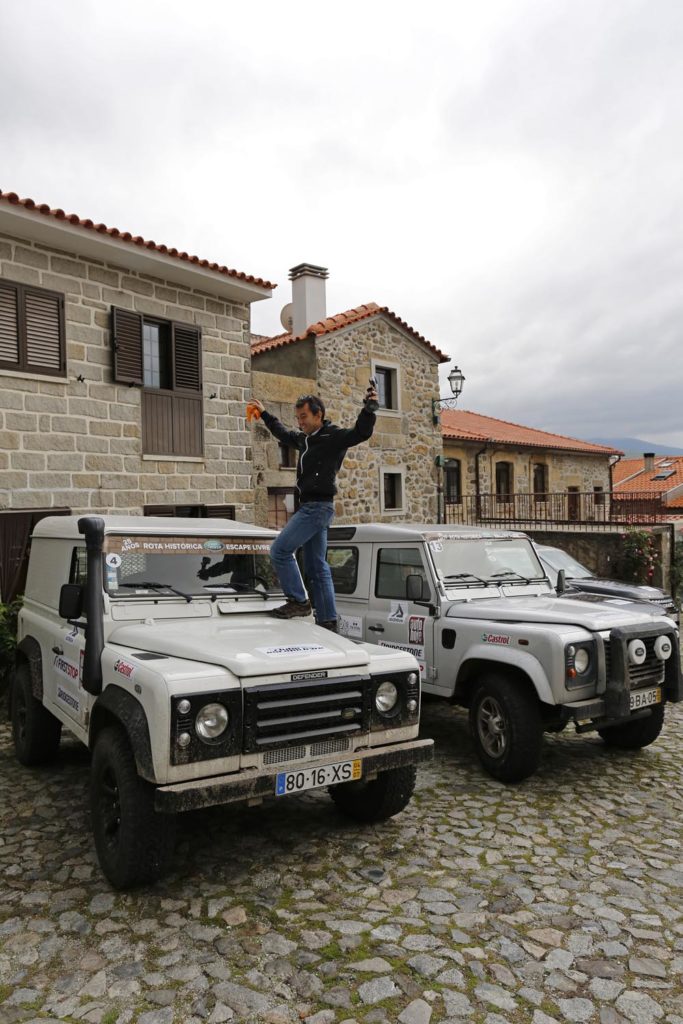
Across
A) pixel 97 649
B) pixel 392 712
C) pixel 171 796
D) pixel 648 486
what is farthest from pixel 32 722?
pixel 648 486

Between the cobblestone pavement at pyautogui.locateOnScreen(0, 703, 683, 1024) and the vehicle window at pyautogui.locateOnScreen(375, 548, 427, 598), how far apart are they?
6.10 ft

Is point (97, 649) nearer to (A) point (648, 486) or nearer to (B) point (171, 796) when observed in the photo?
(B) point (171, 796)

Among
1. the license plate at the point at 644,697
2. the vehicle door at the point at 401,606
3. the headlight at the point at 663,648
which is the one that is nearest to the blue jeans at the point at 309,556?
the vehicle door at the point at 401,606

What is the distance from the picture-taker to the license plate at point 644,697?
17.1 ft

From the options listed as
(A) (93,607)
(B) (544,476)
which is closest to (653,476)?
(B) (544,476)

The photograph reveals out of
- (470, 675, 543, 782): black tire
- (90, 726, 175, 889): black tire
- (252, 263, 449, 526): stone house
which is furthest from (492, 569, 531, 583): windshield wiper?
(252, 263, 449, 526): stone house

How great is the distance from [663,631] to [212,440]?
7.92 m

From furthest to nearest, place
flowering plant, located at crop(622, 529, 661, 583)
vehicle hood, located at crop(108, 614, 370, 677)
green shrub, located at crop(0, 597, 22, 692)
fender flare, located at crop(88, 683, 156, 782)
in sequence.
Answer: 1. flowering plant, located at crop(622, 529, 661, 583)
2. green shrub, located at crop(0, 597, 22, 692)
3. vehicle hood, located at crop(108, 614, 370, 677)
4. fender flare, located at crop(88, 683, 156, 782)

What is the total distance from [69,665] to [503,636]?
3.09 m

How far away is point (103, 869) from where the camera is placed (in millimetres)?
3738

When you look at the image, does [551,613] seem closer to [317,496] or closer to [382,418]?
[317,496]

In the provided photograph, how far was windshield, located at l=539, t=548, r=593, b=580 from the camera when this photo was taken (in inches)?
413

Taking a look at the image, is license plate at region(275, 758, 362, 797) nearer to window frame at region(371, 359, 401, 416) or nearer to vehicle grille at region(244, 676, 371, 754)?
vehicle grille at region(244, 676, 371, 754)

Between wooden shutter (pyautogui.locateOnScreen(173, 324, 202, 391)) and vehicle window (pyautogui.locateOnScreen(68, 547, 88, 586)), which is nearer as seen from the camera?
vehicle window (pyautogui.locateOnScreen(68, 547, 88, 586))
